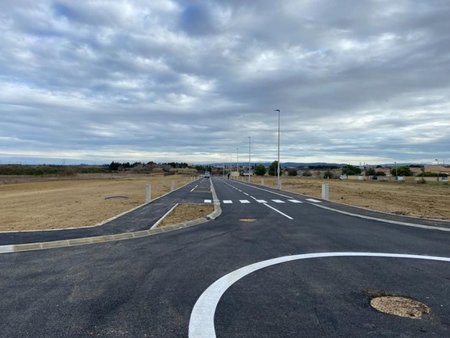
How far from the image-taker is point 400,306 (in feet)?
17.0

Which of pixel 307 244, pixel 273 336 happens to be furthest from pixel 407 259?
pixel 273 336

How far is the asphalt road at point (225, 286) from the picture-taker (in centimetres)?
448

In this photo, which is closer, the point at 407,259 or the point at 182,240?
the point at 407,259

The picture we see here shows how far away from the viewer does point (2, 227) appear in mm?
12883

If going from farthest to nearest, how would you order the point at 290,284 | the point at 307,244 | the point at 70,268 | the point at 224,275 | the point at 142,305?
the point at 307,244
the point at 70,268
the point at 224,275
the point at 290,284
the point at 142,305

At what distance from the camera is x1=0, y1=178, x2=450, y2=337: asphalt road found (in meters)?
4.48

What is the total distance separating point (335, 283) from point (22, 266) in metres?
5.85

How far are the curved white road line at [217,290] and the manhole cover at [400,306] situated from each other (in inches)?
85.4

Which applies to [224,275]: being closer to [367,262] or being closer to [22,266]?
[367,262]

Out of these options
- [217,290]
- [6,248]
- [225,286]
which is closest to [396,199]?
[225,286]

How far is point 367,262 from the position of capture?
786 centimetres

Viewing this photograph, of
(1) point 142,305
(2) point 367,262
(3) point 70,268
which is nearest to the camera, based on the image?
(1) point 142,305

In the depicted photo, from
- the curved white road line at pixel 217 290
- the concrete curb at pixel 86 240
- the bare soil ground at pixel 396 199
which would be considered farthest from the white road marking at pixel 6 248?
the bare soil ground at pixel 396 199

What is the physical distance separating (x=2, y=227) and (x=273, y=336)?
11.7 metres
